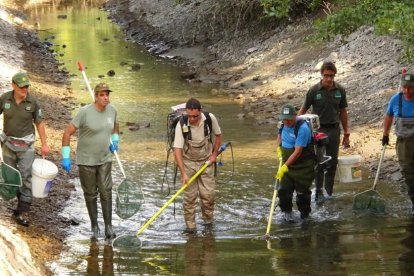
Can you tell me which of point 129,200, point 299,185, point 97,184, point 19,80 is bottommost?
point 129,200

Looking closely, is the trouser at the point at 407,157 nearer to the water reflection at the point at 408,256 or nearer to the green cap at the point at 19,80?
the water reflection at the point at 408,256

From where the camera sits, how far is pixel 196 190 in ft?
35.0

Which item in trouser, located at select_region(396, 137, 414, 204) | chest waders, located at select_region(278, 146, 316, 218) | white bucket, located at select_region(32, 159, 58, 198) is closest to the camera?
white bucket, located at select_region(32, 159, 58, 198)

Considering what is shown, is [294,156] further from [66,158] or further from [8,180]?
[8,180]

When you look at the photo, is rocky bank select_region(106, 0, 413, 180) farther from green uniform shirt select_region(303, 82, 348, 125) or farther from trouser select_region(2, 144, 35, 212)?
trouser select_region(2, 144, 35, 212)

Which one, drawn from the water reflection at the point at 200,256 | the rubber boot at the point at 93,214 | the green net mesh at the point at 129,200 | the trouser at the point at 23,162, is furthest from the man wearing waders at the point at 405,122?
the trouser at the point at 23,162

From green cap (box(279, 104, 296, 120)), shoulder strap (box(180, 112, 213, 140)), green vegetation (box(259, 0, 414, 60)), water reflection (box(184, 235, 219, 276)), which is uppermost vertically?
green vegetation (box(259, 0, 414, 60))

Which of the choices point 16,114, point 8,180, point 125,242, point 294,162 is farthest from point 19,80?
point 294,162

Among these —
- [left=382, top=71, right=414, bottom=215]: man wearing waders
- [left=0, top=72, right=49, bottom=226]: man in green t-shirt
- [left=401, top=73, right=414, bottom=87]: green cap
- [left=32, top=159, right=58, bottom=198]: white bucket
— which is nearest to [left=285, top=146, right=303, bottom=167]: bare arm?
[left=382, top=71, right=414, bottom=215]: man wearing waders

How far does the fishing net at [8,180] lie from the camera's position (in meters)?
9.59

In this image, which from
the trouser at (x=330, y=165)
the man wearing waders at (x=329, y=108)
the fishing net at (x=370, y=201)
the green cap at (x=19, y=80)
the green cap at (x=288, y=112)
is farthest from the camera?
the trouser at (x=330, y=165)

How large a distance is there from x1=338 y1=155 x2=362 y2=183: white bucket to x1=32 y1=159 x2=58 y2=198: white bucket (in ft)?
14.0

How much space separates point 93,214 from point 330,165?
11.9 ft

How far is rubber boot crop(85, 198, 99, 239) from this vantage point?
10.1 m
